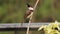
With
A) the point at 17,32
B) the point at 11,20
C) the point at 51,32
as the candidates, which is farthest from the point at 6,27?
the point at 11,20

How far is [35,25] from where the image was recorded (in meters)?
1.59

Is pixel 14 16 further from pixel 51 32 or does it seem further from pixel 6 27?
pixel 51 32

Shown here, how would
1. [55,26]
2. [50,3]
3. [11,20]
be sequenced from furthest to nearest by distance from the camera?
[50,3] < [11,20] < [55,26]

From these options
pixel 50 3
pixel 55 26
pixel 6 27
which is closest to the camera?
pixel 55 26

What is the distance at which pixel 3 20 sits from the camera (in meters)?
4.83

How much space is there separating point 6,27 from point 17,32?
8 centimetres

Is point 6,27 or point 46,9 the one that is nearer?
point 6,27

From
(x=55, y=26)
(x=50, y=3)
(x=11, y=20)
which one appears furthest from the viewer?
(x=50, y=3)

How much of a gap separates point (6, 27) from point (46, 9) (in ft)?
11.8

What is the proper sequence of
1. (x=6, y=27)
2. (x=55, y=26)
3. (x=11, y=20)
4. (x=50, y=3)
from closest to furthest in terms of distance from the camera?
1. (x=55, y=26)
2. (x=6, y=27)
3. (x=11, y=20)
4. (x=50, y=3)

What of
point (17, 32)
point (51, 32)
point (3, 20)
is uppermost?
point (51, 32)

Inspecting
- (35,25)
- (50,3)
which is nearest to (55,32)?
(35,25)

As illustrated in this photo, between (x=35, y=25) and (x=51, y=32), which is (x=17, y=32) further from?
(x=51, y=32)

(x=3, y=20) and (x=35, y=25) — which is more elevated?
(x=35, y=25)
